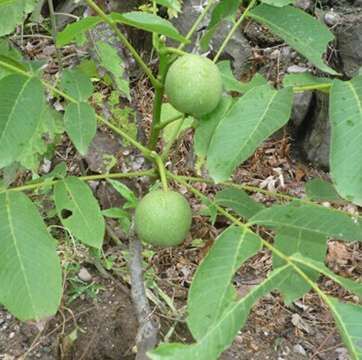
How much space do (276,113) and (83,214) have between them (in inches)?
18.7

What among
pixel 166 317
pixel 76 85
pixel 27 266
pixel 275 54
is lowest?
pixel 166 317

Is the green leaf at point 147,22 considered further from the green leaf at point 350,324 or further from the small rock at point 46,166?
the small rock at point 46,166

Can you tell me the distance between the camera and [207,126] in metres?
1.29

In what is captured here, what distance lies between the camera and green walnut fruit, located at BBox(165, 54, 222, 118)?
118cm

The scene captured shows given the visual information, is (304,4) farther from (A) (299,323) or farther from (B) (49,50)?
(A) (299,323)

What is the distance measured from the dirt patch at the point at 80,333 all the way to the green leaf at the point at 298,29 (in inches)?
55.6

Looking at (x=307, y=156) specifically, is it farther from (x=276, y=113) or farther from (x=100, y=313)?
(x=276, y=113)

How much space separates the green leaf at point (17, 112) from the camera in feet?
3.90

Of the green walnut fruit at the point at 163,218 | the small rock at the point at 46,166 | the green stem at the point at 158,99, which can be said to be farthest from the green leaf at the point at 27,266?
the small rock at the point at 46,166

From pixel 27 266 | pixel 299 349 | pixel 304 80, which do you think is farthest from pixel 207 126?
pixel 299 349

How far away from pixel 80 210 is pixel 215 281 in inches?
14.7

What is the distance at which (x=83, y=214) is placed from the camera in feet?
4.29

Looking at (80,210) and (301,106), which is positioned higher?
(80,210)

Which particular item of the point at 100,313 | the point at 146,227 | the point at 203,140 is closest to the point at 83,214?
the point at 146,227
